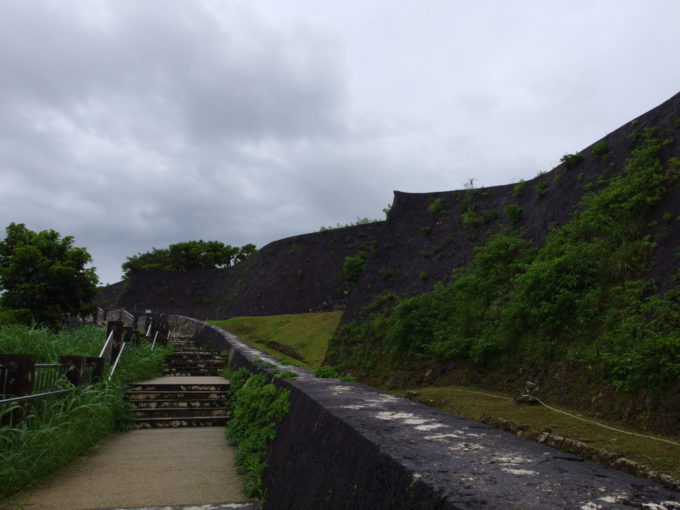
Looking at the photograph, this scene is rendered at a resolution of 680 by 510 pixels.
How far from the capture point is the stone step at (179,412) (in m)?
6.86

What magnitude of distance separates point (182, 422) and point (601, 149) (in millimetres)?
10416

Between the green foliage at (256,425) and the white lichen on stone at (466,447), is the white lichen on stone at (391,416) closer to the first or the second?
the white lichen on stone at (466,447)

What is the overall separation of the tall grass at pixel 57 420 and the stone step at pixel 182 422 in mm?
192

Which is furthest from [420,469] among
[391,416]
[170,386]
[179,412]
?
[170,386]

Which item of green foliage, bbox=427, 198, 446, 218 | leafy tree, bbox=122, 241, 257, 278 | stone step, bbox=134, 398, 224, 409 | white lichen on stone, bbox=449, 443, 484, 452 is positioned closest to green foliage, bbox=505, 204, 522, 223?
green foliage, bbox=427, 198, 446, 218

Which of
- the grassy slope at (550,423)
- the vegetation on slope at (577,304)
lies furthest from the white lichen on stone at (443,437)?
the vegetation on slope at (577,304)

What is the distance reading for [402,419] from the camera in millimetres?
2670

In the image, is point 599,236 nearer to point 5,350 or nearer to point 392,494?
point 392,494

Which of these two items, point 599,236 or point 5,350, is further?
point 599,236

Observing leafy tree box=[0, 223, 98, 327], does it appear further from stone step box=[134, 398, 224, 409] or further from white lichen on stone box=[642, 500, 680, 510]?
white lichen on stone box=[642, 500, 680, 510]

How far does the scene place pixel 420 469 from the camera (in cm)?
165

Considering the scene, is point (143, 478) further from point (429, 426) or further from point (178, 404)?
Answer: point (178, 404)

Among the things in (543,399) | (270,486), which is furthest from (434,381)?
(270,486)

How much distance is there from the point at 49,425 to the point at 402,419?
12.2ft
